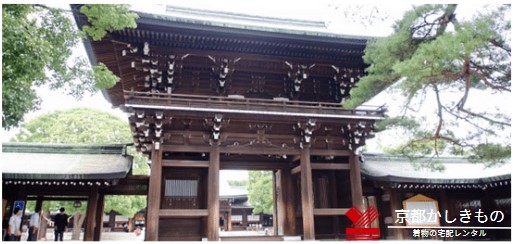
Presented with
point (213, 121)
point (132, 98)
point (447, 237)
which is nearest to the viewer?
point (132, 98)

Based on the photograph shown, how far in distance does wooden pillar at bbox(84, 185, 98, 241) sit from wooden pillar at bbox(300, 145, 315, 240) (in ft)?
20.6

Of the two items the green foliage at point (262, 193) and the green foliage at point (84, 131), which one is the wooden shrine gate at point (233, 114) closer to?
the green foliage at point (84, 131)

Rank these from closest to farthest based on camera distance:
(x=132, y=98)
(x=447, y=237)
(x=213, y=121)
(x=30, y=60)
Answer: (x=30, y=60) → (x=132, y=98) → (x=213, y=121) → (x=447, y=237)

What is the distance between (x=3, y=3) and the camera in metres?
5.72

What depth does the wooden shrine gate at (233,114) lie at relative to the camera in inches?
372

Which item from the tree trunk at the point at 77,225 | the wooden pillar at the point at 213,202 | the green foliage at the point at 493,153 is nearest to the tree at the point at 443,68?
the green foliage at the point at 493,153

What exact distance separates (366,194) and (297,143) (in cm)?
463

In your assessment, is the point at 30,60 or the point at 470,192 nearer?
the point at 30,60

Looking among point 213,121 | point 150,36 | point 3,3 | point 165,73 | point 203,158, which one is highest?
point 150,36

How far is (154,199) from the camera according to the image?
30.0 ft

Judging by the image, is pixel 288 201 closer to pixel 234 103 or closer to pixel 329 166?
pixel 329 166

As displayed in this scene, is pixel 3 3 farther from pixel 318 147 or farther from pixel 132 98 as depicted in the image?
pixel 318 147

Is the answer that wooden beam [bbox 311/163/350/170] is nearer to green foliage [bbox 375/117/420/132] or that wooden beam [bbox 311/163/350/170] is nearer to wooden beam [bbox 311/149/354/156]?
wooden beam [bbox 311/149/354/156]

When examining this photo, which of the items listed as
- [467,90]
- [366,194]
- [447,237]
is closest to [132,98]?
[467,90]
